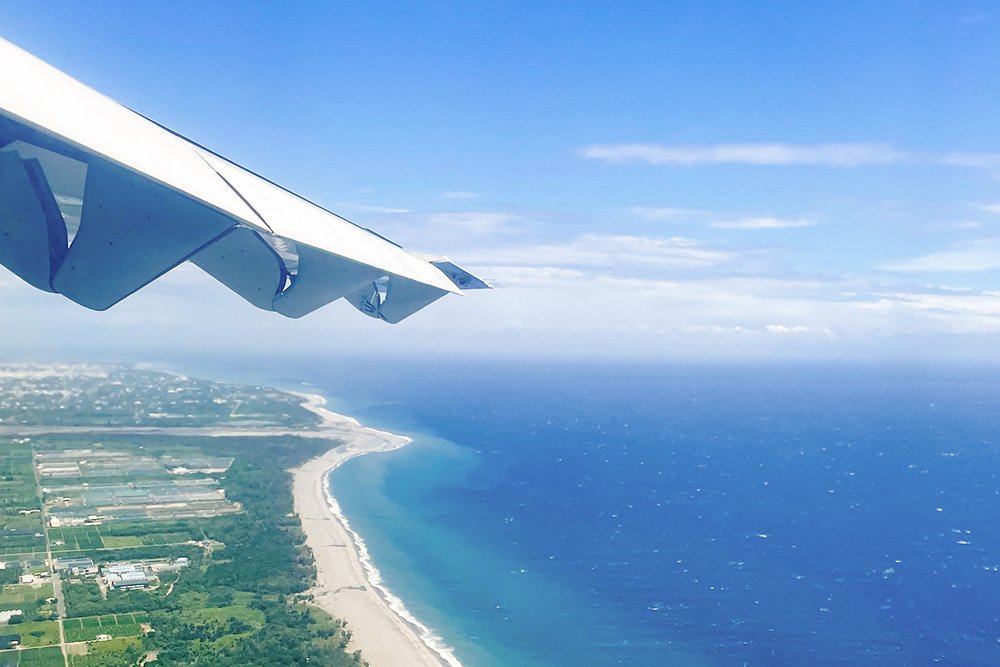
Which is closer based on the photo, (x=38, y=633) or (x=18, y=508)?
(x=38, y=633)

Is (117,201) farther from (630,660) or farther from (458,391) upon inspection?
A: (458,391)

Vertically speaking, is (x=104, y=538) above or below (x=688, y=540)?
below

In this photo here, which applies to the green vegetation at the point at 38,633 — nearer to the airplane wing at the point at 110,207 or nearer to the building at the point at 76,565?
the building at the point at 76,565

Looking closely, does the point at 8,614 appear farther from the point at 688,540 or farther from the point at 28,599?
the point at 688,540

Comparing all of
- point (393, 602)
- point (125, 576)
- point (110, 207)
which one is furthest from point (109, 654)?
point (110, 207)

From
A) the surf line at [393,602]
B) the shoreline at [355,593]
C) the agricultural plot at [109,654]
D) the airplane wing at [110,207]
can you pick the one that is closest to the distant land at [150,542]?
the agricultural plot at [109,654]

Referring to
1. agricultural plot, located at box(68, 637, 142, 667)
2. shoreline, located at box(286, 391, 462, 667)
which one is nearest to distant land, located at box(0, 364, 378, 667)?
agricultural plot, located at box(68, 637, 142, 667)
